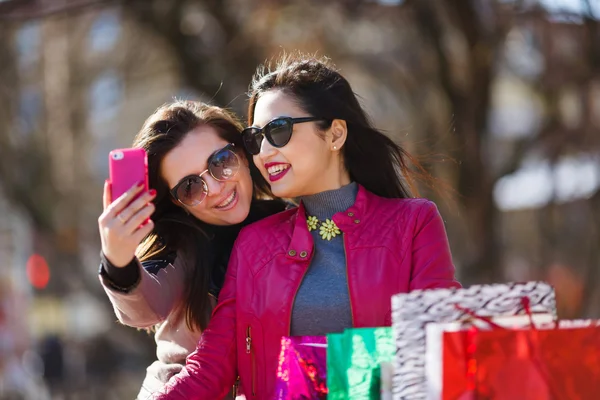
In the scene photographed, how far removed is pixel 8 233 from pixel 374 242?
20.0 meters

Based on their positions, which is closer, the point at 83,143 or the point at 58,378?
the point at 83,143

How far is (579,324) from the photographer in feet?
7.54

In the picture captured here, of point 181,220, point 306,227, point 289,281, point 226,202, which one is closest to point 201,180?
point 226,202

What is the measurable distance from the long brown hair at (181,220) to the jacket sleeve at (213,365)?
1.44 feet

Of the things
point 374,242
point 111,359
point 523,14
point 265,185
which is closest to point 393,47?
point 523,14

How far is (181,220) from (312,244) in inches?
32.0

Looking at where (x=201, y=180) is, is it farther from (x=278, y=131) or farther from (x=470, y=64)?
(x=470, y=64)

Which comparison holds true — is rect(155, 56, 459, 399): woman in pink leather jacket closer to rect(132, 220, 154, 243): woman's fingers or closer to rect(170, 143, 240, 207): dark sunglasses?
rect(170, 143, 240, 207): dark sunglasses

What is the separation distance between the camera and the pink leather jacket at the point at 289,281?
2941mm

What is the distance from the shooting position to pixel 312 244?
3090mm

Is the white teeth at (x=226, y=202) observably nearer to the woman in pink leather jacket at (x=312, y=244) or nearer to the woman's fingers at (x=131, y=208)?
the woman in pink leather jacket at (x=312, y=244)

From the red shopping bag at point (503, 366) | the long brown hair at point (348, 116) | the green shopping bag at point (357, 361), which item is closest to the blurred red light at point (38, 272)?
the long brown hair at point (348, 116)

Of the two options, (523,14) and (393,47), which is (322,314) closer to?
(523,14)

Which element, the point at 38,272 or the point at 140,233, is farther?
the point at 38,272
